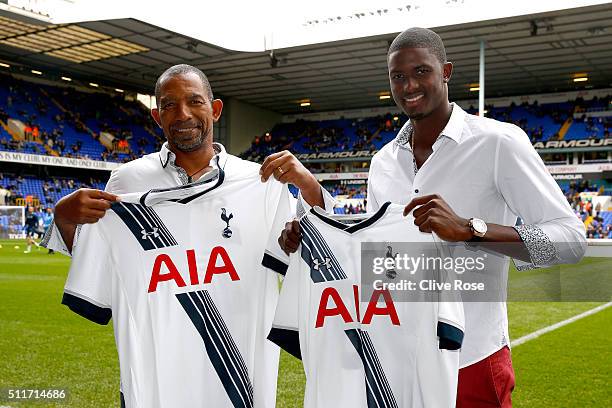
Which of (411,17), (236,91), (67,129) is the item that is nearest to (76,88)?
(67,129)

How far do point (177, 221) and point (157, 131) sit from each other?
1496 inches

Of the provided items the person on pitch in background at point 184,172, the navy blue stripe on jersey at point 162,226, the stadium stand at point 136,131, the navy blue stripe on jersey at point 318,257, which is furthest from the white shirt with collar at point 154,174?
the stadium stand at point 136,131

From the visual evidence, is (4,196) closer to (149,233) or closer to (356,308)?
(149,233)

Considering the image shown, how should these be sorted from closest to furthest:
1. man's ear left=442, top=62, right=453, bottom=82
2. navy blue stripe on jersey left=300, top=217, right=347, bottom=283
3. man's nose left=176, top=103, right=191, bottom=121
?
man's ear left=442, top=62, right=453, bottom=82 → navy blue stripe on jersey left=300, top=217, right=347, bottom=283 → man's nose left=176, top=103, right=191, bottom=121

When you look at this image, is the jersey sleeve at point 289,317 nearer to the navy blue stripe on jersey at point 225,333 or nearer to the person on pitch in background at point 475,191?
the navy blue stripe on jersey at point 225,333

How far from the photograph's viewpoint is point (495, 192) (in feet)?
7.14

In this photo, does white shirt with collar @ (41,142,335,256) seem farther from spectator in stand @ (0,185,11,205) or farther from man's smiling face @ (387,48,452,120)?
spectator in stand @ (0,185,11,205)

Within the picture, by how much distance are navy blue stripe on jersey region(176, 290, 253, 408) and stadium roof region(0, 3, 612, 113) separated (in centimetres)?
2075

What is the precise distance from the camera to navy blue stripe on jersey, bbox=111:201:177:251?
269 centimetres

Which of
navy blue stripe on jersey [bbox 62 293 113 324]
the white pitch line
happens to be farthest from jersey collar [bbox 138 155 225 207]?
the white pitch line

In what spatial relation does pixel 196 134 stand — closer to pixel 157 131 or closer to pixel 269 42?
pixel 269 42

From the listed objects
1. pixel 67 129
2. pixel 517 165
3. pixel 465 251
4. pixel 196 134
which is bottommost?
pixel 465 251

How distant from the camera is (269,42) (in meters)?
25.1

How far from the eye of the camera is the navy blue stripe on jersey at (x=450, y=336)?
7.14 feet
